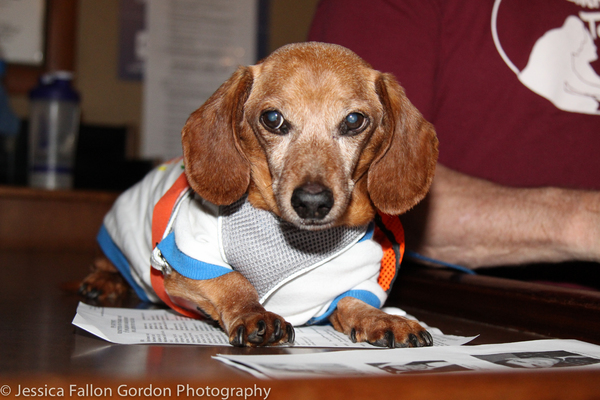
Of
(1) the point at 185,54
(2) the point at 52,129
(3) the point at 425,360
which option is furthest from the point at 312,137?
(1) the point at 185,54

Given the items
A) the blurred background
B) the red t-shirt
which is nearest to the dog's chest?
the red t-shirt

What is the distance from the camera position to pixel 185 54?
3926mm

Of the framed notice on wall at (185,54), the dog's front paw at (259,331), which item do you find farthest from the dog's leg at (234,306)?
the framed notice on wall at (185,54)

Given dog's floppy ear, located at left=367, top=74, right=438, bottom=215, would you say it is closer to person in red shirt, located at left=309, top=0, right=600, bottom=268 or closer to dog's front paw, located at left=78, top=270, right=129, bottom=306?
person in red shirt, located at left=309, top=0, right=600, bottom=268

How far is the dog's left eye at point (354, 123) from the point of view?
119cm

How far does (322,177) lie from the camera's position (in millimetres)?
1069

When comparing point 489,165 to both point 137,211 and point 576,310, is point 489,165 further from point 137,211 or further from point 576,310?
point 137,211

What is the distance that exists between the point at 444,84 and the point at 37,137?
8.03ft

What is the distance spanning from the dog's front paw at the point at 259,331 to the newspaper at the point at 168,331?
2cm

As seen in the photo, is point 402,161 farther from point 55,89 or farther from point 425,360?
point 55,89

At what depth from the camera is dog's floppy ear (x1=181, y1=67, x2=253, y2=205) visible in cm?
112

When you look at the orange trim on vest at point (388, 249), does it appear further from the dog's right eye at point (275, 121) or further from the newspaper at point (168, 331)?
the dog's right eye at point (275, 121)

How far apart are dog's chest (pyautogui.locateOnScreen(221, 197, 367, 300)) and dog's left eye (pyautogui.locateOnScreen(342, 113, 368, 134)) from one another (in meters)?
0.22

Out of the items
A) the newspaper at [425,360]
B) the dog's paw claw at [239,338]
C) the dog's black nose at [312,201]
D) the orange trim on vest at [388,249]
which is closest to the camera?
the newspaper at [425,360]
